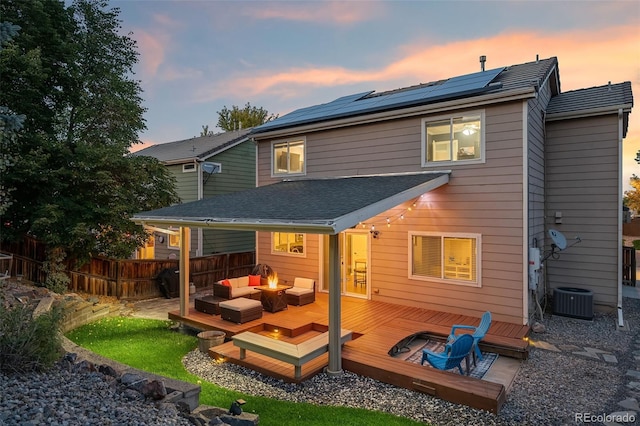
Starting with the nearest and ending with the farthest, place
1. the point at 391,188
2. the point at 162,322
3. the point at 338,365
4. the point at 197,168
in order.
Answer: the point at 338,365
the point at 391,188
the point at 162,322
the point at 197,168

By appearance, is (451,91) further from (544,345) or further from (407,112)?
(544,345)

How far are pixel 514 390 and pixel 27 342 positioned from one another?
20.7ft

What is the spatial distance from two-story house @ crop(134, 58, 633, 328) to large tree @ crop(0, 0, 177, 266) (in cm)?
282

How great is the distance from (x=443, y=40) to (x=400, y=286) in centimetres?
843

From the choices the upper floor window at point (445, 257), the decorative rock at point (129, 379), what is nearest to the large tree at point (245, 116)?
the upper floor window at point (445, 257)

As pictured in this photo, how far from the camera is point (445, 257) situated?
8.62 meters

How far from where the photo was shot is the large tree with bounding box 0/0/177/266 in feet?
31.3

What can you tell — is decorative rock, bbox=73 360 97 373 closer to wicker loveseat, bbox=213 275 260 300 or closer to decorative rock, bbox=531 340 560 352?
wicker loveseat, bbox=213 275 260 300

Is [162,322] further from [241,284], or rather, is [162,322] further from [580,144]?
[580,144]

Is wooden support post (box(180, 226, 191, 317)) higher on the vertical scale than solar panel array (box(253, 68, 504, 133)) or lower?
lower

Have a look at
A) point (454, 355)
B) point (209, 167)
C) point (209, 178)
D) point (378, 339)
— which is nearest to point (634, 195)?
point (209, 178)

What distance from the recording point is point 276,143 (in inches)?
462

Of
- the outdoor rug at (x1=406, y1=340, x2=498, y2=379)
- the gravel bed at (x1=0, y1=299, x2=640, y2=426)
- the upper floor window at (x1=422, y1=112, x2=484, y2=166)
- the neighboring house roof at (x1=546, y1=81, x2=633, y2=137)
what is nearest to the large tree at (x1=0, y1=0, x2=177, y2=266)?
the gravel bed at (x1=0, y1=299, x2=640, y2=426)

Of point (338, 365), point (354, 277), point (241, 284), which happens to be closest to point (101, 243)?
point (241, 284)
